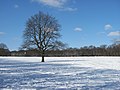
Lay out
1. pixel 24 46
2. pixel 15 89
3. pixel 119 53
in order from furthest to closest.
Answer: pixel 119 53 < pixel 24 46 < pixel 15 89

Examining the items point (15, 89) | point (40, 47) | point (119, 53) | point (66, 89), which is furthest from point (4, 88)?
point (119, 53)

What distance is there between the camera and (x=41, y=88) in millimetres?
11406

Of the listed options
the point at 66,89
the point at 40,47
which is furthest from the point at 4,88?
the point at 40,47

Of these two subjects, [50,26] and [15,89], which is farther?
[50,26]

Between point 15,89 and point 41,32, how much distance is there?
1623 inches

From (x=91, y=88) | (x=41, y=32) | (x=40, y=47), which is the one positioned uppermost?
(x=41, y=32)

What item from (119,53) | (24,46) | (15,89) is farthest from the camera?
(119,53)

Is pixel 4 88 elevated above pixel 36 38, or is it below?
below

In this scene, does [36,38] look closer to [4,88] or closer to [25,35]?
[25,35]

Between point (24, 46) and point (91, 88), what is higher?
point (24, 46)

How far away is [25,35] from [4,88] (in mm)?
40662

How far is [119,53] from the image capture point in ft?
422

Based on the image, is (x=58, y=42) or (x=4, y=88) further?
(x=58, y=42)

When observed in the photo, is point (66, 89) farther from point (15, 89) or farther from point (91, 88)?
point (15, 89)
